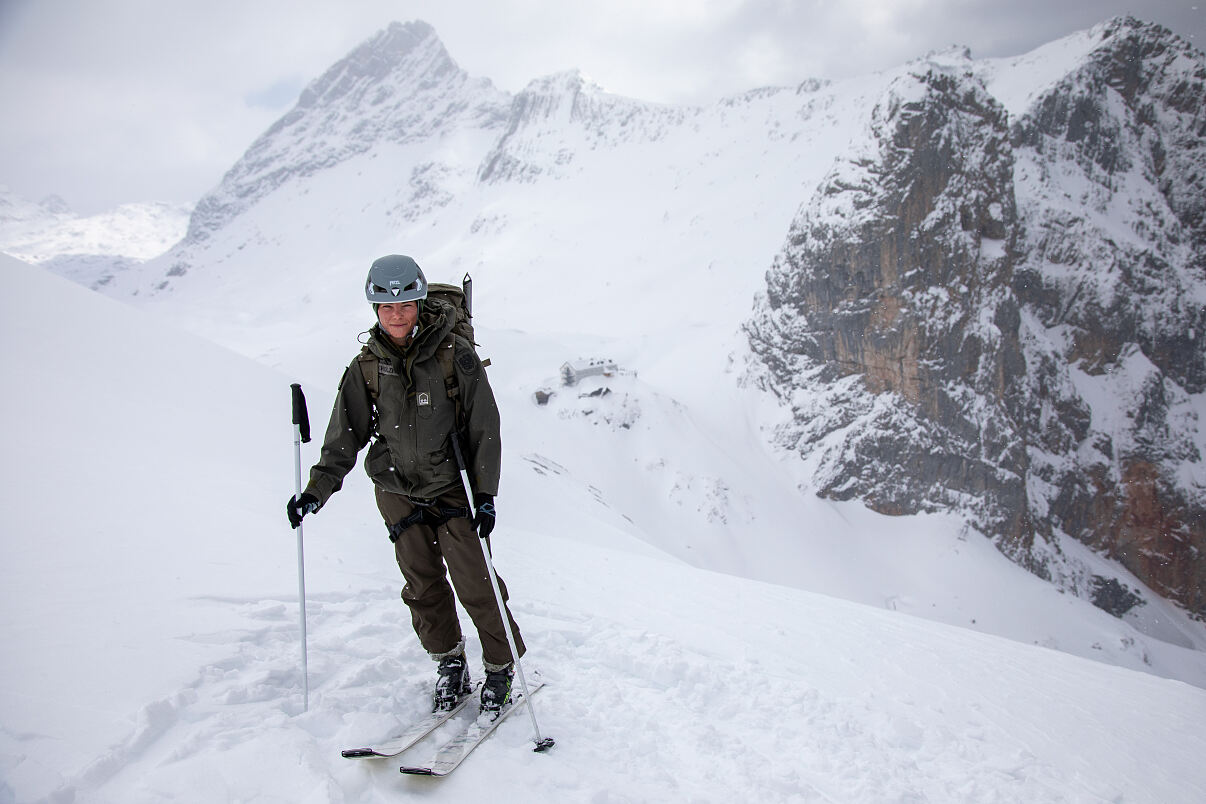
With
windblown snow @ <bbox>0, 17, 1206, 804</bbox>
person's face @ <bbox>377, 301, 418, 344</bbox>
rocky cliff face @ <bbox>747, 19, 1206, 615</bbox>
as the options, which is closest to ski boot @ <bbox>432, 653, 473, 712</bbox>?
windblown snow @ <bbox>0, 17, 1206, 804</bbox>

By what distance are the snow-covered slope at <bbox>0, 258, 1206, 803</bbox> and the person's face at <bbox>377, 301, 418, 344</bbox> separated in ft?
7.66

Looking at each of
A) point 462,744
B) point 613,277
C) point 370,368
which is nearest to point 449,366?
point 370,368

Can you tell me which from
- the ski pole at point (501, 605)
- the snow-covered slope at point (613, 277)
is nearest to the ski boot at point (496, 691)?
the ski pole at point (501, 605)

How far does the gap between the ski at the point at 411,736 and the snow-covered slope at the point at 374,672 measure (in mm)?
91

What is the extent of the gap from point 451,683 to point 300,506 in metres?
1.56

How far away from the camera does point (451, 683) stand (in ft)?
12.5

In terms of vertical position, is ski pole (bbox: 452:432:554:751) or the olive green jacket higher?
the olive green jacket

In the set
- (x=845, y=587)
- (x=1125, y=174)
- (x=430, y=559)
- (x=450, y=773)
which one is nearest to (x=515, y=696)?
(x=450, y=773)

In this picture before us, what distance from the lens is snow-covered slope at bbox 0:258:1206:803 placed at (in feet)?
9.72

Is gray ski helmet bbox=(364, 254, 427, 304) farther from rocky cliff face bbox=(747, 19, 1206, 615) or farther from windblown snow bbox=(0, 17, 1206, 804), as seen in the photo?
rocky cliff face bbox=(747, 19, 1206, 615)

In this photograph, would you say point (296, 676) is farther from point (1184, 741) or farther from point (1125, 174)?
point (1125, 174)

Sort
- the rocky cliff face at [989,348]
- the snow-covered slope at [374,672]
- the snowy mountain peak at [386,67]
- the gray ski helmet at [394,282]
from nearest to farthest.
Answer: the snow-covered slope at [374,672], the gray ski helmet at [394,282], the rocky cliff face at [989,348], the snowy mountain peak at [386,67]

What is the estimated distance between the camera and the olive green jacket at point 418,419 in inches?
139

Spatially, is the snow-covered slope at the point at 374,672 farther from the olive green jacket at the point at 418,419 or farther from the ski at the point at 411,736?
the olive green jacket at the point at 418,419
